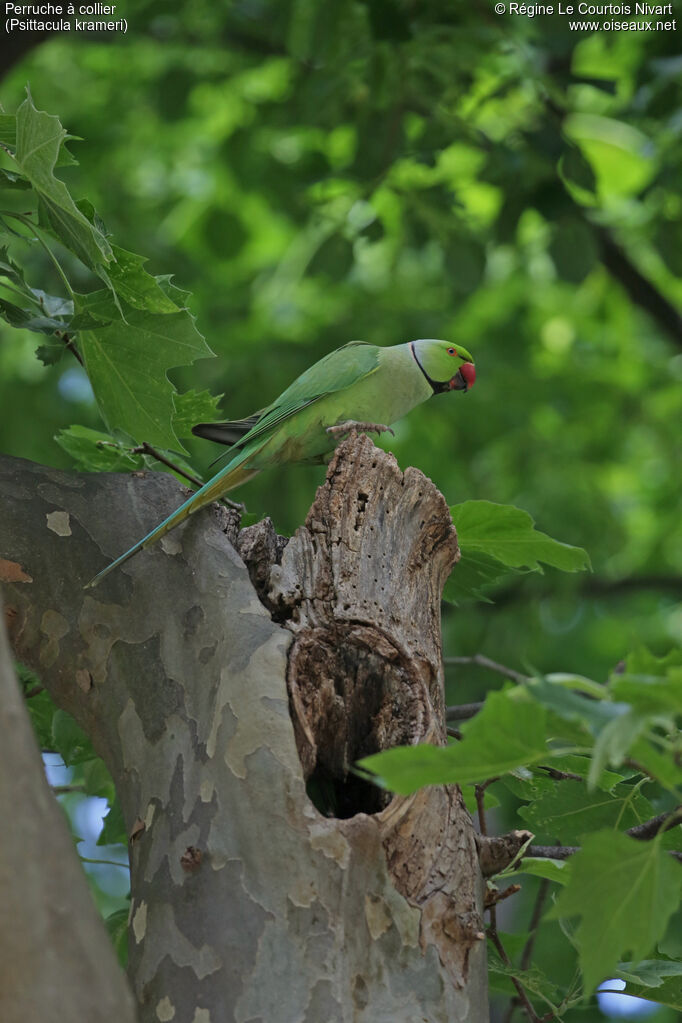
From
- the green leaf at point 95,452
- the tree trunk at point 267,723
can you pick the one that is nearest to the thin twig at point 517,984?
the tree trunk at point 267,723

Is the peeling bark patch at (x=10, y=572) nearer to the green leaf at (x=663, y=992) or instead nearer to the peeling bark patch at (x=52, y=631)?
the peeling bark patch at (x=52, y=631)

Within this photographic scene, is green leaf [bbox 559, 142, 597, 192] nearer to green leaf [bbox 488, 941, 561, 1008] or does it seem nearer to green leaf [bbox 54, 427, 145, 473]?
green leaf [bbox 54, 427, 145, 473]

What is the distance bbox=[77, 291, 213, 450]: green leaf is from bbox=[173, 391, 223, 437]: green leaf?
0.28 m

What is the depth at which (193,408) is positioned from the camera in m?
2.67

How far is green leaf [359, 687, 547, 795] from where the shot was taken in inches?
50.1

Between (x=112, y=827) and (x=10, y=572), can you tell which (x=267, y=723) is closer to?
(x=10, y=572)

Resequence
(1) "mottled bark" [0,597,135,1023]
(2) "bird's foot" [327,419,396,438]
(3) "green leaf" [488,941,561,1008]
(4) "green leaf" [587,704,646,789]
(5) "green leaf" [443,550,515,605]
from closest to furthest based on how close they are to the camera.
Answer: (1) "mottled bark" [0,597,135,1023], (4) "green leaf" [587,704,646,789], (3) "green leaf" [488,941,561,1008], (5) "green leaf" [443,550,515,605], (2) "bird's foot" [327,419,396,438]

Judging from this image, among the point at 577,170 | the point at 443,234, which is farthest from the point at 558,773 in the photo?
the point at 443,234

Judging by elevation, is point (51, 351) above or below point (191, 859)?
above

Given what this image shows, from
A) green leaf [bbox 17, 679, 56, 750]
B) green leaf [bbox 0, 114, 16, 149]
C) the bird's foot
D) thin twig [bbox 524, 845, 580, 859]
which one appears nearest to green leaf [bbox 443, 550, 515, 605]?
the bird's foot

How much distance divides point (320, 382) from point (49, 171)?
0.99 m

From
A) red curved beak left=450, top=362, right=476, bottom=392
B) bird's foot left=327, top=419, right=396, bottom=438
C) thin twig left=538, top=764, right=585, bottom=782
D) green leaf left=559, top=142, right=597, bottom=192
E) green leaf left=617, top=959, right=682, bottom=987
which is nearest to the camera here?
green leaf left=617, top=959, right=682, bottom=987

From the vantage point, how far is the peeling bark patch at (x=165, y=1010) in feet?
5.32

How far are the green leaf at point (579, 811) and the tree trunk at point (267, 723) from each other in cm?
27
